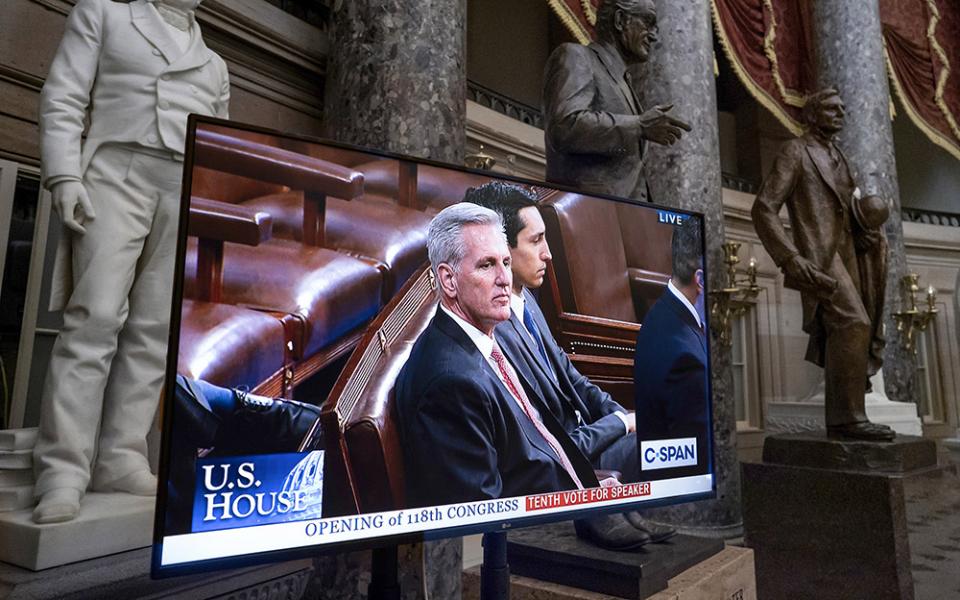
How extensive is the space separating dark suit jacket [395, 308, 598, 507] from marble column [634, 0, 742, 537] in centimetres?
268

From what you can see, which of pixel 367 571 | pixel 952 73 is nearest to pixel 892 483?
pixel 367 571

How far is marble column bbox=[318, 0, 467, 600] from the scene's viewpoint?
7.72ft

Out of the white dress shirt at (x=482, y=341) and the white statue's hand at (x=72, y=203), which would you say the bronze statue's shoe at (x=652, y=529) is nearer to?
the white dress shirt at (x=482, y=341)

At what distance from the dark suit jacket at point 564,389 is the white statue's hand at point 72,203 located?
1.06 metres

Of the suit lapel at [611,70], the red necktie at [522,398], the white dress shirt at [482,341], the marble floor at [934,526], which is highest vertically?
the suit lapel at [611,70]

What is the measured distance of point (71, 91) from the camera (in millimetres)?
1487

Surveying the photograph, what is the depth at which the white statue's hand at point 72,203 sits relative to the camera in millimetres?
1422

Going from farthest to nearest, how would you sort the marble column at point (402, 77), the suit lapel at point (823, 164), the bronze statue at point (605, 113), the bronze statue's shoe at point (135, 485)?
the suit lapel at point (823, 164) < the marble column at point (402, 77) < the bronze statue at point (605, 113) < the bronze statue's shoe at point (135, 485)

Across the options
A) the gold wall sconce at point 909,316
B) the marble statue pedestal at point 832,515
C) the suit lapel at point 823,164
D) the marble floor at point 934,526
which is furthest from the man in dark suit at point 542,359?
the gold wall sconce at point 909,316

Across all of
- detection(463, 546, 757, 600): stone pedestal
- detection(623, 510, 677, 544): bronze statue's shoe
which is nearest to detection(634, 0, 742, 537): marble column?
detection(463, 546, 757, 600): stone pedestal

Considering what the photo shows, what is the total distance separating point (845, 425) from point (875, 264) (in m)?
0.90

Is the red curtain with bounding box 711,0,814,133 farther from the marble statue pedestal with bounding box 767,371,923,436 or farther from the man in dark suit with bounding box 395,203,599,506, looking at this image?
the man in dark suit with bounding box 395,203,599,506

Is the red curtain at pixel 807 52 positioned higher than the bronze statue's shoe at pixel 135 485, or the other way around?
the red curtain at pixel 807 52

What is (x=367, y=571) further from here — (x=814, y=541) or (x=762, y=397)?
(x=762, y=397)
